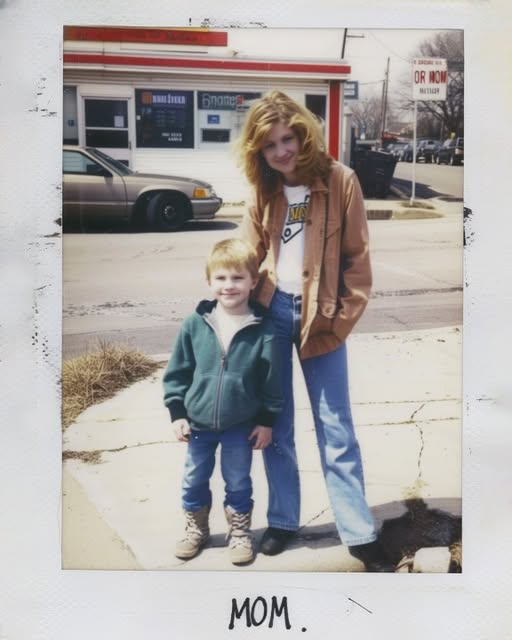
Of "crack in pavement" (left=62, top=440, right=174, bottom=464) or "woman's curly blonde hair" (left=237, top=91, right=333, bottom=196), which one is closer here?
"woman's curly blonde hair" (left=237, top=91, right=333, bottom=196)

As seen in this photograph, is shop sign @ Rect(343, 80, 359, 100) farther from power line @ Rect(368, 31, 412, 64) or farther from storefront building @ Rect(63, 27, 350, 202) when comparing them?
power line @ Rect(368, 31, 412, 64)

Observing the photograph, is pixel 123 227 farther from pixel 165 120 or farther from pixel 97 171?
pixel 165 120

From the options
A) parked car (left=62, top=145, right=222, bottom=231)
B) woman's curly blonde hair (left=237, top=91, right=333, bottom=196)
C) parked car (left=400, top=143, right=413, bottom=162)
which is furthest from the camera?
parked car (left=400, top=143, right=413, bottom=162)

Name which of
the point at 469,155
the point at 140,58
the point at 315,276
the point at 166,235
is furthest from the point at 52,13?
the point at 469,155

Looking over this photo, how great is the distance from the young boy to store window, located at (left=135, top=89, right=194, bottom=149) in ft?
1.59

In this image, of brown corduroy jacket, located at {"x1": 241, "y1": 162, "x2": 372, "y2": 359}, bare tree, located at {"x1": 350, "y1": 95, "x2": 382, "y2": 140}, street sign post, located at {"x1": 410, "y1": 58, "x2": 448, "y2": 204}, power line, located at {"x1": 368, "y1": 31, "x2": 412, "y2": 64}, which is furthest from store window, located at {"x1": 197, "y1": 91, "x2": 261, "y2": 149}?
street sign post, located at {"x1": 410, "y1": 58, "x2": 448, "y2": 204}

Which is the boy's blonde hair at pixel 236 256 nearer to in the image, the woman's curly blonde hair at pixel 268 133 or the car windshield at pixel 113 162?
the woman's curly blonde hair at pixel 268 133

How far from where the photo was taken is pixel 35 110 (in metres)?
Result: 2.95

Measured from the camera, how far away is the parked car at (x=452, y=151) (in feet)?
9.77

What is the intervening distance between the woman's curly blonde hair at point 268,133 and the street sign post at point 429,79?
A: 43 centimetres

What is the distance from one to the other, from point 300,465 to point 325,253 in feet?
2.67

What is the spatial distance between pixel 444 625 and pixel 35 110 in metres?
2.46

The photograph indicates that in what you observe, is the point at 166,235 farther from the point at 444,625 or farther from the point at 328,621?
the point at 444,625

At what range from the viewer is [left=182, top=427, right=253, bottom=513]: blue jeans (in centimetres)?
295
